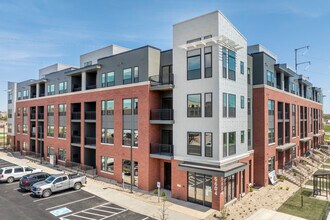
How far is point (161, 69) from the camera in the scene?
2433 centimetres

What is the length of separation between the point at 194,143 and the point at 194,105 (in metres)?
3.27

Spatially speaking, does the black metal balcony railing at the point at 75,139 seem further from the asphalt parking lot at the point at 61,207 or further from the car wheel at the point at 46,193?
the car wheel at the point at 46,193

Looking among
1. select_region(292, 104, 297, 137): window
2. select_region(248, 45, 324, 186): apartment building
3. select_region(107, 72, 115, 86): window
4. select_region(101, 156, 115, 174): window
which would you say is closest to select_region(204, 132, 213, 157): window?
select_region(248, 45, 324, 186): apartment building

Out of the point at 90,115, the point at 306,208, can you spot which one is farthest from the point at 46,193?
the point at 306,208

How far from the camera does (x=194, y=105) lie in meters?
20.1

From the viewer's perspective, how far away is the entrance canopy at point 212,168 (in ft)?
58.4

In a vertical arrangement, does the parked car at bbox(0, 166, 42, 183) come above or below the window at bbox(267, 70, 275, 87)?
below

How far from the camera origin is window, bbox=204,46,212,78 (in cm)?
1913

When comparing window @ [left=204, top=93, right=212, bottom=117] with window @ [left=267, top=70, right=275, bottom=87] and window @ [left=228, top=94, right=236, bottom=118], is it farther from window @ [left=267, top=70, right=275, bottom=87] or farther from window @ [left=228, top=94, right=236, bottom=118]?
window @ [left=267, top=70, right=275, bottom=87]

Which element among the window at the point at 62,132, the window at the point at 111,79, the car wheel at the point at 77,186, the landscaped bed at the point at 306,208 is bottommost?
the landscaped bed at the point at 306,208

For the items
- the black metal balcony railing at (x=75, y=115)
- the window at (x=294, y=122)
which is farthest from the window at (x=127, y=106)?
the window at (x=294, y=122)

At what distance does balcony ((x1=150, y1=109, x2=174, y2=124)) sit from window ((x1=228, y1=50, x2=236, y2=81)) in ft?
20.4

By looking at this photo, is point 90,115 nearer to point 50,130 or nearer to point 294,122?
point 50,130

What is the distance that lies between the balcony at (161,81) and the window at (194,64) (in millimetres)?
2270
